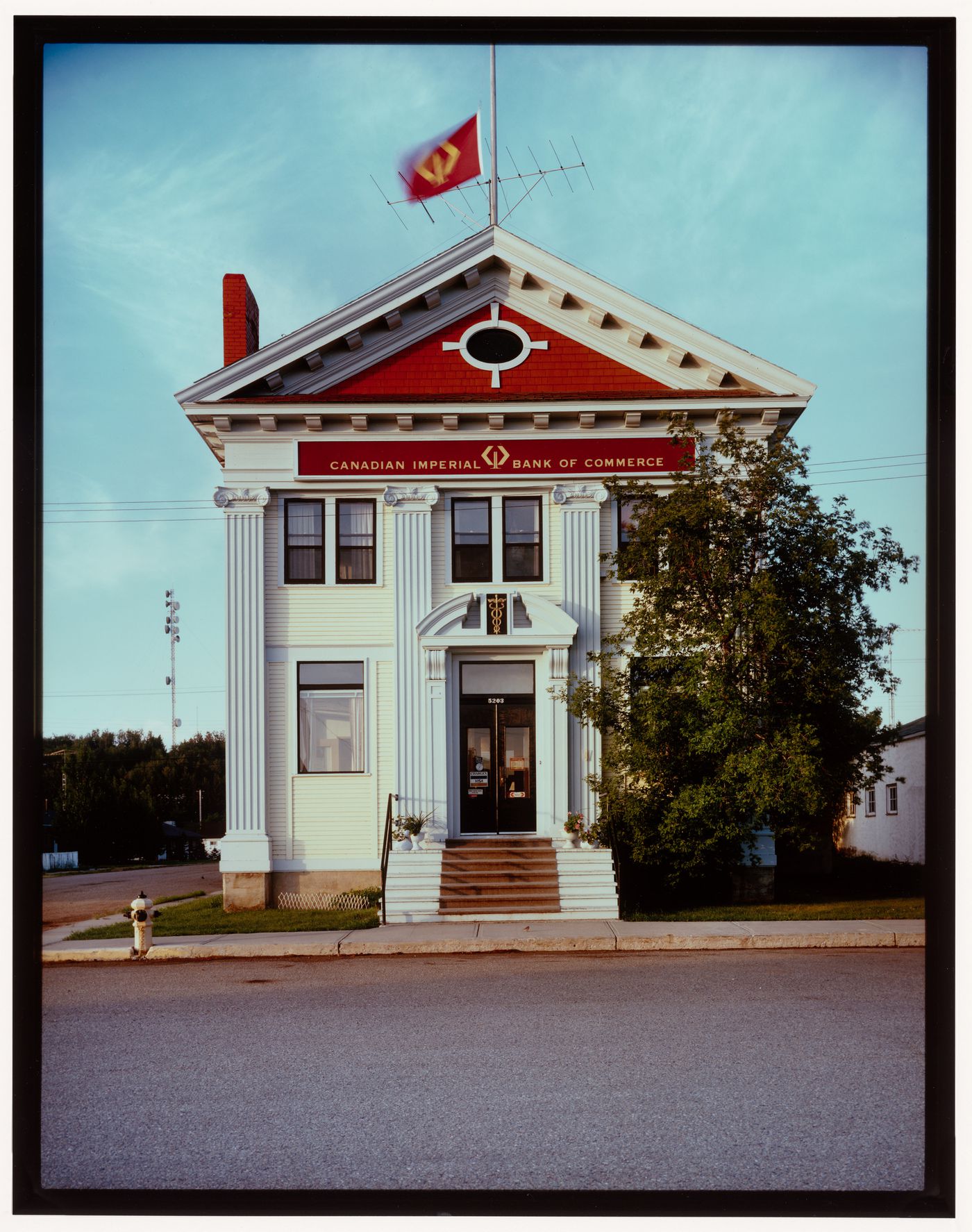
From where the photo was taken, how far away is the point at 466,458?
1869 cm

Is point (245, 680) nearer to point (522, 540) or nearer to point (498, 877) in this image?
point (522, 540)

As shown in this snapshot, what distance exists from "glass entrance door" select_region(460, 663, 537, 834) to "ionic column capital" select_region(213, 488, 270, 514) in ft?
13.6

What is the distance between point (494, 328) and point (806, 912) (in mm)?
10135

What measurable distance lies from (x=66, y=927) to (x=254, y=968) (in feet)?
17.6

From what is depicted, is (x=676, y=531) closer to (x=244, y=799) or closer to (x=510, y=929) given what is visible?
(x=510, y=929)

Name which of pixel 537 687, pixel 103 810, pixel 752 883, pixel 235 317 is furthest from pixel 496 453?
pixel 103 810

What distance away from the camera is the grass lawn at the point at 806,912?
51.6 feet

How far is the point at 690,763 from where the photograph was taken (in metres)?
16.7

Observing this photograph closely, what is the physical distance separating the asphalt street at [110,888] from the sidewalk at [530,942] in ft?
13.2

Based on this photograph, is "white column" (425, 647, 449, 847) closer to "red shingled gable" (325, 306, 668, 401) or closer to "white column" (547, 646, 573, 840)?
"white column" (547, 646, 573, 840)

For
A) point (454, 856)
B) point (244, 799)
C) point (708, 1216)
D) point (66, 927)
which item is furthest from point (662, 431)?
point (708, 1216)

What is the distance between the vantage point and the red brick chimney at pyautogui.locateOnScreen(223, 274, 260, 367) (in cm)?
2058

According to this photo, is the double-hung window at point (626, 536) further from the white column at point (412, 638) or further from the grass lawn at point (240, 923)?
the grass lawn at point (240, 923)

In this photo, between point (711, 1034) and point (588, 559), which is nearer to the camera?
point (711, 1034)
